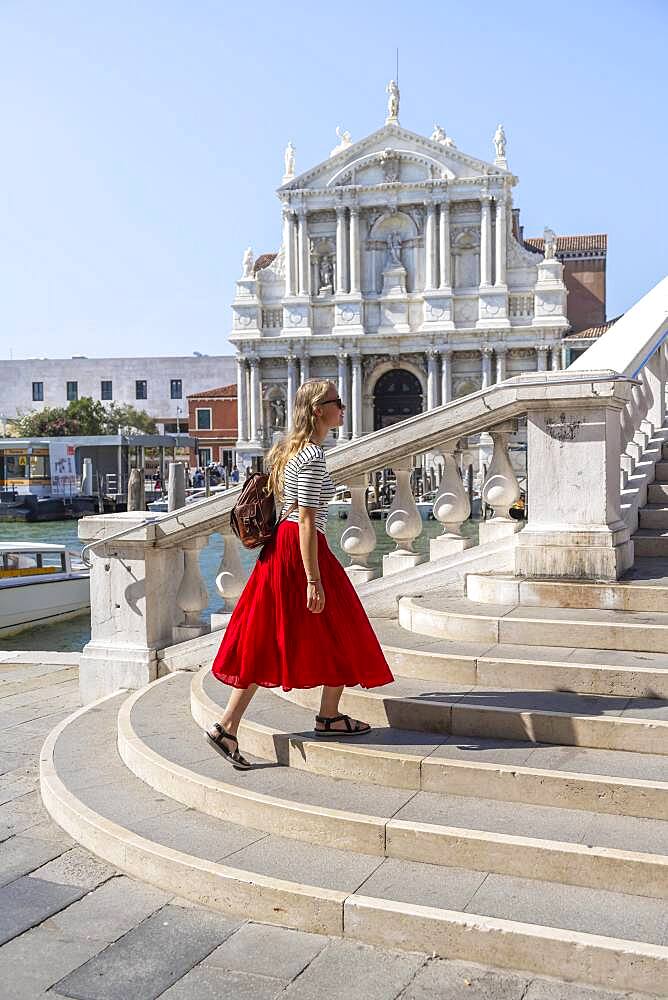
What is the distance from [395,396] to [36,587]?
42.5 metres

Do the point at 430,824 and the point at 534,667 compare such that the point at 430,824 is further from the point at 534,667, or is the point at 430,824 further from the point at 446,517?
the point at 446,517

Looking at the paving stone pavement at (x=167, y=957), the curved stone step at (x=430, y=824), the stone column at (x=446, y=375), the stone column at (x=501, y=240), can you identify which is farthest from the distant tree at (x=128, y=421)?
the paving stone pavement at (x=167, y=957)

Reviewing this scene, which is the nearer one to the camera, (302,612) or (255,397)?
(302,612)

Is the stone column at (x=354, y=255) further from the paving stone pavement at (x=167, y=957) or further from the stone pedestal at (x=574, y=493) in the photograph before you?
the paving stone pavement at (x=167, y=957)

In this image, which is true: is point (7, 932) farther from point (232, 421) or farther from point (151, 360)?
point (151, 360)

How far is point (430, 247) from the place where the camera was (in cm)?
5481

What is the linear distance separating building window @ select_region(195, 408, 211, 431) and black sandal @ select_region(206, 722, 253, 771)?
6246cm

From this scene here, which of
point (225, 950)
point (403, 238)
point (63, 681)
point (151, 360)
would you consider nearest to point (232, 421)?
point (151, 360)

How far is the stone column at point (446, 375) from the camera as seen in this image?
54594mm

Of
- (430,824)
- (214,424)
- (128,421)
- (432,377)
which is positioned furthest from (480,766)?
(128,421)

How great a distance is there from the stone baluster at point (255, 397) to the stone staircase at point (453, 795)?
52308 mm

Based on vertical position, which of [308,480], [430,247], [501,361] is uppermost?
[430,247]

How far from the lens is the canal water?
1579cm

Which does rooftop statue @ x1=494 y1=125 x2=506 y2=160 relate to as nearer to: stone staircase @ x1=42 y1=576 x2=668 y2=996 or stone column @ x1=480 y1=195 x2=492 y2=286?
stone column @ x1=480 y1=195 x2=492 y2=286
